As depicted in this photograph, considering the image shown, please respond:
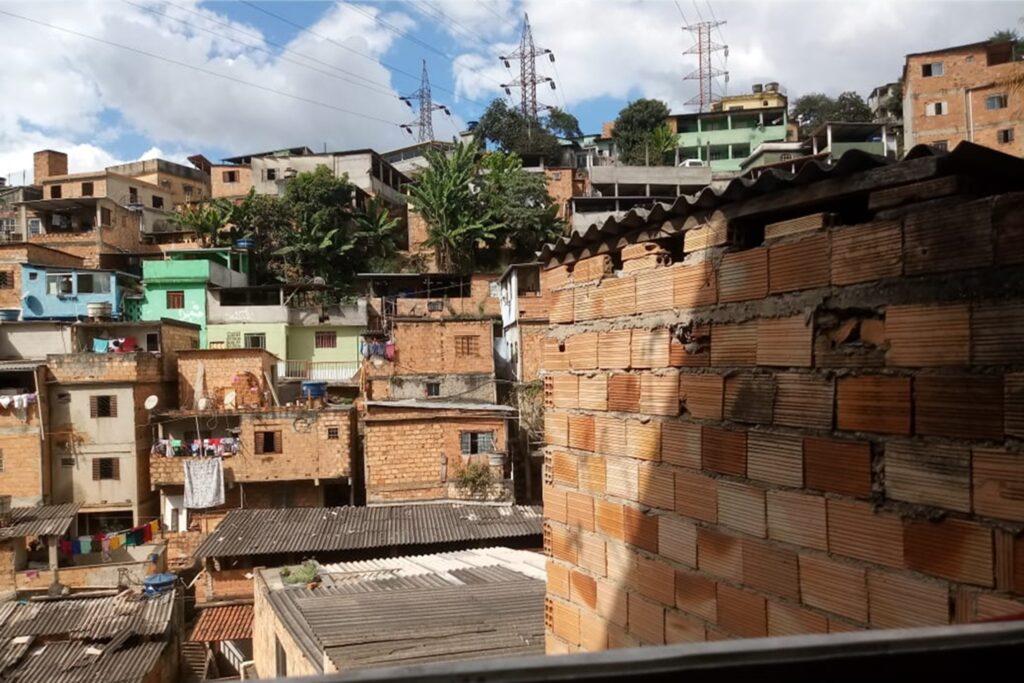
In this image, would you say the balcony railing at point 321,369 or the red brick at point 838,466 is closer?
the red brick at point 838,466

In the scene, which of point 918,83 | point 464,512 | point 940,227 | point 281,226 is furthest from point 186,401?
point 918,83

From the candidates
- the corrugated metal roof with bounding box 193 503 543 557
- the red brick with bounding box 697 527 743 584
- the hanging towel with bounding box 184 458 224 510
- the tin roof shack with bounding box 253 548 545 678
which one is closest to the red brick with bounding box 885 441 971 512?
the red brick with bounding box 697 527 743 584

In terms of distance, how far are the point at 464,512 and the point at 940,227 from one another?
18553 millimetres

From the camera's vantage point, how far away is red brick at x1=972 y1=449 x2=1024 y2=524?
95.3 inches

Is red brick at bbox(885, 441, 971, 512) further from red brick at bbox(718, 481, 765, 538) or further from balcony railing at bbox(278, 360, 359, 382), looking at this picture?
balcony railing at bbox(278, 360, 359, 382)

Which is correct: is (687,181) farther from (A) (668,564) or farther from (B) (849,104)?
(A) (668,564)

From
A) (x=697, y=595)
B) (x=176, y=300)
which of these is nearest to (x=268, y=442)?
(x=176, y=300)

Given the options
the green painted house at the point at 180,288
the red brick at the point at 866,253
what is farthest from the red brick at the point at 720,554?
the green painted house at the point at 180,288

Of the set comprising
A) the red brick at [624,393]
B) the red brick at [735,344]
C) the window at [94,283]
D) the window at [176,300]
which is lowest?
the red brick at [624,393]

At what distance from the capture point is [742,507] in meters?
3.52

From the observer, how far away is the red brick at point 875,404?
2.81 m

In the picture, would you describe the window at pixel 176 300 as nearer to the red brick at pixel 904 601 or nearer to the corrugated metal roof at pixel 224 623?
the corrugated metal roof at pixel 224 623

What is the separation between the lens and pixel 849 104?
5344cm

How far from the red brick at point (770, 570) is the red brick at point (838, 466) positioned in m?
0.38
